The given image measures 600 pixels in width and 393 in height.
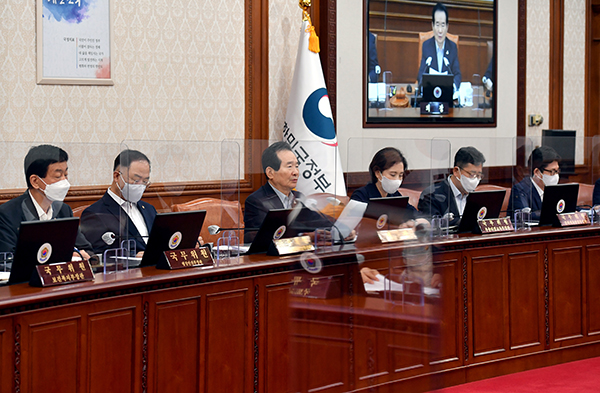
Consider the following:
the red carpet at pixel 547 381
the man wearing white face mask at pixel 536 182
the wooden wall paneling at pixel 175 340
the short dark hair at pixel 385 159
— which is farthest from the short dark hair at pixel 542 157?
the wooden wall paneling at pixel 175 340

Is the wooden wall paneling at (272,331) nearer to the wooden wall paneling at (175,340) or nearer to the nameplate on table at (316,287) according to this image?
the wooden wall paneling at (175,340)

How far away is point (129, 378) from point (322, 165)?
96.1 inches

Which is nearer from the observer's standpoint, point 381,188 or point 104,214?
point 104,214

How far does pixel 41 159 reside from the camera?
2.70 metres

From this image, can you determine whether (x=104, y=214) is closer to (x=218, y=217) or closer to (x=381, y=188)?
(x=218, y=217)

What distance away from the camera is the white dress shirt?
2.92m

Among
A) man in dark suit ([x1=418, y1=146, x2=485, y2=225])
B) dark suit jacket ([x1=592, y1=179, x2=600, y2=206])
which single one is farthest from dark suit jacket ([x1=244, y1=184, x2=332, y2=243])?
dark suit jacket ([x1=592, y1=179, x2=600, y2=206])

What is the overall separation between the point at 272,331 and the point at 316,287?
2.59ft

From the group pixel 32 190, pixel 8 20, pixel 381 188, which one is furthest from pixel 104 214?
pixel 8 20

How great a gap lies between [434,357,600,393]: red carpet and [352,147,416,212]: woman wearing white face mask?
98 centimetres

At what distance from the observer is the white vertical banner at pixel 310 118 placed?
4.61m

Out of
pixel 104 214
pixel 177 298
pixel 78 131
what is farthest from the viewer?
pixel 78 131

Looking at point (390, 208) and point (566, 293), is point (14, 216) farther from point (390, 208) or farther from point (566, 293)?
point (566, 293)

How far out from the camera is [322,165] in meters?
4.56
